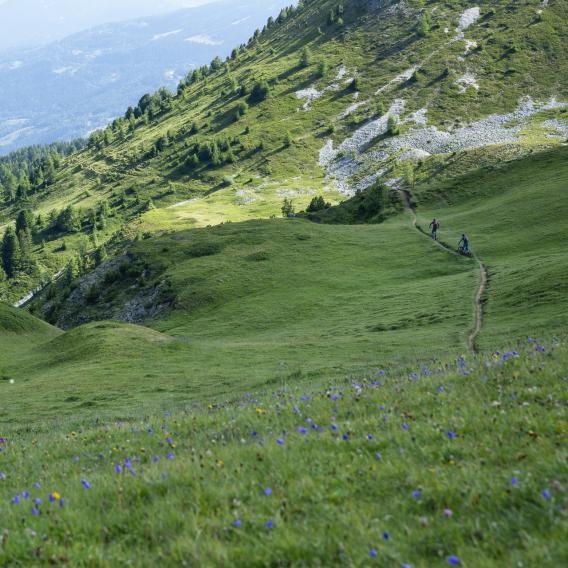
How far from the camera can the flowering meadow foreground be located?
5766 millimetres

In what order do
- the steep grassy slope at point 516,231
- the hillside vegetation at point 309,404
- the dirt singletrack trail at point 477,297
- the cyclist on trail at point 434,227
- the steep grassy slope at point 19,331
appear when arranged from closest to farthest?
the hillside vegetation at point 309,404 → the dirt singletrack trail at point 477,297 → the steep grassy slope at point 516,231 → the steep grassy slope at point 19,331 → the cyclist on trail at point 434,227

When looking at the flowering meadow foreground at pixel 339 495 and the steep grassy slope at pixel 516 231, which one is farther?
A: the steep grassy slope at pixel 516 231

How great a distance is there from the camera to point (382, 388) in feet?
42.2

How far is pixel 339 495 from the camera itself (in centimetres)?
696

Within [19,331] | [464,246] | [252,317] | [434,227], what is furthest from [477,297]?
[19,331]

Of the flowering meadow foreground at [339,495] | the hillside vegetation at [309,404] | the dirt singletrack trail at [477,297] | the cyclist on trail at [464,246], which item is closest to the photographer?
the flowering meadow foreground at [339,495]

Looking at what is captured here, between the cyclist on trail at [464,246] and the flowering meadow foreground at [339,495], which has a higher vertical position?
the flowering meadow foreground at [339,495]

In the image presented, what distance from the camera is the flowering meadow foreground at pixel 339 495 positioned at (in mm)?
5766

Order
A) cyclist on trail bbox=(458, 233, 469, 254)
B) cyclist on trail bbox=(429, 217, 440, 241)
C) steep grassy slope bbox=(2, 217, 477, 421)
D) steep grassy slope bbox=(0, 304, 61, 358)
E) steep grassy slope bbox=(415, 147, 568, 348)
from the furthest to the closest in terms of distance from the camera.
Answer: cyclist on trail bbox=(429, 217, 440, 241)
cyclist on trail bbox=(458, 233, 469, 254)
steep grassy slope bbox=(0, 304, 61, 358)
steep grassy slope bbox=(415, 147, 568, 348)
steep grassy slope bbox=(2, 217, 477, 421)

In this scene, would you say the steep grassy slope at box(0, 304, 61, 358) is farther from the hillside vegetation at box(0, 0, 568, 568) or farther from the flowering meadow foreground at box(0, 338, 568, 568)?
the flowering meadow foreground at box(0, 338, 568, 568)

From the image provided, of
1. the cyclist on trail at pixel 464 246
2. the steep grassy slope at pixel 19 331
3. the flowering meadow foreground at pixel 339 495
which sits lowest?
the cyclist on trail at pixel 464 246

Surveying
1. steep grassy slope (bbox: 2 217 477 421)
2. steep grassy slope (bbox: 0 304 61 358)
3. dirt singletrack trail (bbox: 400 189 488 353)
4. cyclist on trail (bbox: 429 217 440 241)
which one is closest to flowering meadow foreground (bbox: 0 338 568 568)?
steep grassy slope (bbox: 2 217 477 421)

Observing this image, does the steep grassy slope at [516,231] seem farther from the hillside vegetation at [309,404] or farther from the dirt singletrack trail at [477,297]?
the dirt singletrack trail at [477,297]

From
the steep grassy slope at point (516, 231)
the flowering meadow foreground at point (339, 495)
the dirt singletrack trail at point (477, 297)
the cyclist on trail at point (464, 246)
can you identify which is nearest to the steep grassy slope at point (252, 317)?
the dirt singletrack trail at point (477, 297)
